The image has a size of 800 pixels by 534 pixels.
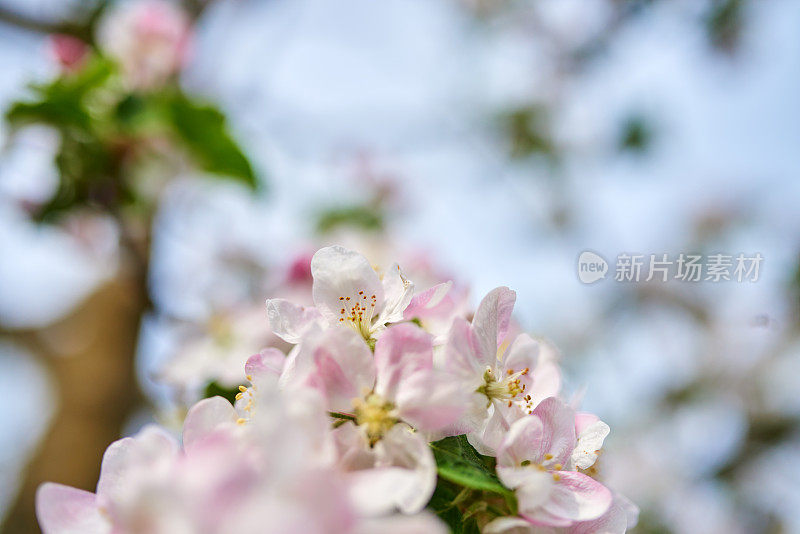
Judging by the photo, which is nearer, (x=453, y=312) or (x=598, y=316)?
(x=453, y=312)

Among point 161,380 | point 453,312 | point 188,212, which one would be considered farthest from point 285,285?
point 188,212

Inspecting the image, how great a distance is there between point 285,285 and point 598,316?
2450mm

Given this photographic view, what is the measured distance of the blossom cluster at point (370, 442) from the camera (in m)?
0.24

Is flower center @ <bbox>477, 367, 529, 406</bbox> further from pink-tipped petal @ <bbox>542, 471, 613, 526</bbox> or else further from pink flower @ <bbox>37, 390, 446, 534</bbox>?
pink flower @ <bbox>37, 390, 446, 534</bbox>

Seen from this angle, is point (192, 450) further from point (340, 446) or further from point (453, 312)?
point (453, 312)

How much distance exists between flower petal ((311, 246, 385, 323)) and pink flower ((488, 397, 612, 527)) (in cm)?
15

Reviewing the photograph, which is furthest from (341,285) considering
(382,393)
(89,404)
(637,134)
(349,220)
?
(637,134)

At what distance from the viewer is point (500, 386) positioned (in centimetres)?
44

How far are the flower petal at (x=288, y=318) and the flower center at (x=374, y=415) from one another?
0.30 ft

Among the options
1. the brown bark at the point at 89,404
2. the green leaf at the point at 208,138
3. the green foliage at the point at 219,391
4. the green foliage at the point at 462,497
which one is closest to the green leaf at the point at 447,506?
the green foliage at the point at 462,497

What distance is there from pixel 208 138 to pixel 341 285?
0.97m

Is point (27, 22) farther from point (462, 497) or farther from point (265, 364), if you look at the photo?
point (462, 497)

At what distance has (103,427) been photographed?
1.85m

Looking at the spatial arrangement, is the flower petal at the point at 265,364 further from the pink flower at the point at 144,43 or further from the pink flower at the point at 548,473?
the pink flower at the point at 144,43
